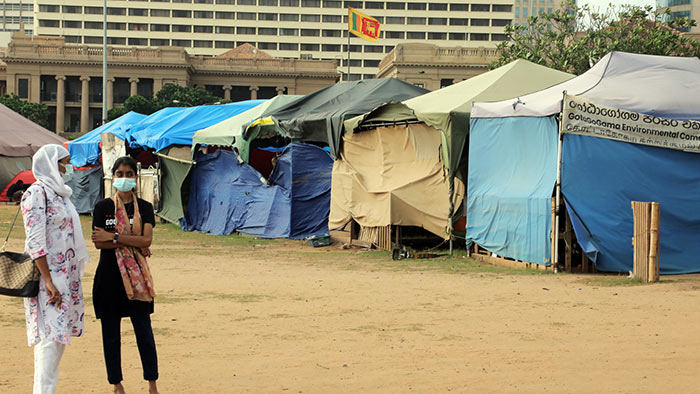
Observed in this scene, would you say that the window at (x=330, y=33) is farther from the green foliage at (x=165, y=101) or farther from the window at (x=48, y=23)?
the green foliage at (x=165, y=101)

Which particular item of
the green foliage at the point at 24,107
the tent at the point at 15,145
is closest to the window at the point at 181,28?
the green foliage at the point at 24,107

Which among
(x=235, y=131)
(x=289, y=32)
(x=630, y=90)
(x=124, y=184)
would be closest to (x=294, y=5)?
(x=289, y=32)

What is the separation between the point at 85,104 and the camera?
339 ft

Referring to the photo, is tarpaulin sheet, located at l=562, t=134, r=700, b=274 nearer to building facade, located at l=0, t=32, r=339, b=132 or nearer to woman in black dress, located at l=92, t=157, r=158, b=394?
woman in black dress, located at l=92, t=157, r=158, b=394

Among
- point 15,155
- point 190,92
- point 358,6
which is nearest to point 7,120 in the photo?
point 15,155

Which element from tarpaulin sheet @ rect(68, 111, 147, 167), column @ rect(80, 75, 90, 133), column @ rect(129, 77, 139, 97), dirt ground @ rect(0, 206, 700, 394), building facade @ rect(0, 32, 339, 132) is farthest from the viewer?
column @ rect(80, 75, 90, 133)

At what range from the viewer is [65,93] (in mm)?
104750

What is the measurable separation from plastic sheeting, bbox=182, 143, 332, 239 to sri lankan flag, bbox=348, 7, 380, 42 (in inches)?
1779

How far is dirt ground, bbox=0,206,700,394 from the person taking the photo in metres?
6.30

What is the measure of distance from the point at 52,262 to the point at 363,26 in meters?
63.5

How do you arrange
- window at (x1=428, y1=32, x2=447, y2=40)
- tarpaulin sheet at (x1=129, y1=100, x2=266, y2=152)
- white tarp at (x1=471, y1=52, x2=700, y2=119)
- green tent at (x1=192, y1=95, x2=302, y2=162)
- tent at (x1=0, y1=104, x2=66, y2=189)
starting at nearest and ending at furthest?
white tarp at (x1=471, y1=52, x2=700, y2=119) → green tent at (x1=192, y1=95, x2=302, y2=162) → tarpaulin sheet at (x1=129, y1=100, x2=266, y2=152) → tent at (x1=0, y1=104, x2=66, y2=189) → window at (x1=428, y1=32, x2=447, y2=40)

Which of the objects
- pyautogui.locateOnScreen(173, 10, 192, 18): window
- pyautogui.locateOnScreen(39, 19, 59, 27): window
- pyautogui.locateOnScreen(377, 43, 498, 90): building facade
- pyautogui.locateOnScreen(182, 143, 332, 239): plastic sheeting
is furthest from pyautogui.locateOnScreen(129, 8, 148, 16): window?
pyautogui.locateOnScreen(182, 143, 332, 239): plastic sheeting

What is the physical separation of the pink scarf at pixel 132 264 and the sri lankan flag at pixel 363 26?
60.5m

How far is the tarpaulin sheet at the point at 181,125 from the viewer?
2323 centimetres
